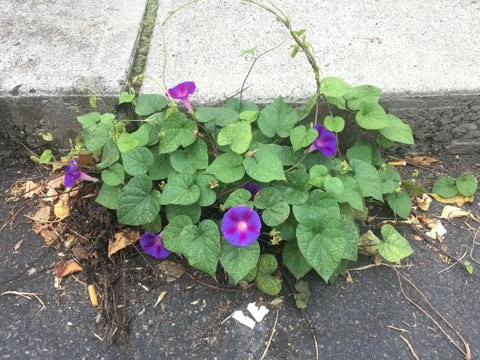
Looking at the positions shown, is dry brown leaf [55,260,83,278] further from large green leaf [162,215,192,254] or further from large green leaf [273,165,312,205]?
large green leaf [273,165,312,205]

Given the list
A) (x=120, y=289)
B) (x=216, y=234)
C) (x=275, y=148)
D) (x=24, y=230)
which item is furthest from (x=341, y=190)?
(x=24, y=230)

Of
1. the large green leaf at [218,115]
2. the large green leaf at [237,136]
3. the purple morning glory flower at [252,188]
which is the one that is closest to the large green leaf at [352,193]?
the purple morning glory flower at [252,188]

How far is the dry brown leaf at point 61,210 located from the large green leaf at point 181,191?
0.71m

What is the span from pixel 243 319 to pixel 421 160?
141 centimetres

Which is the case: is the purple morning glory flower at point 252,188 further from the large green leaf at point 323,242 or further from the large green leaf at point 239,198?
the large green leaf at point 323,242

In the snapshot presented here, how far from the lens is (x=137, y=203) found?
146cm

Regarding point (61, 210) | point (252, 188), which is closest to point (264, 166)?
point (252, 188)

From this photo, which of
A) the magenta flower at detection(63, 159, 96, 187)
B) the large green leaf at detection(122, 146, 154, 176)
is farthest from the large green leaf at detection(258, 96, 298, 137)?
the magenta flower at detection(63, 159, 96, 187)

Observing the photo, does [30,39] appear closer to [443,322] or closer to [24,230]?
[24,230]

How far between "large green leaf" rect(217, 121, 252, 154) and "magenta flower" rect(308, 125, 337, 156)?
0.97ft

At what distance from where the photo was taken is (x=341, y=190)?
1.37 metres

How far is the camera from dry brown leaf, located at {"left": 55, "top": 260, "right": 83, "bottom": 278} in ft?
5.23

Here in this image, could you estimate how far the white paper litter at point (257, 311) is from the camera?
4.80 ft

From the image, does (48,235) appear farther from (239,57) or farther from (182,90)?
(239,57)
